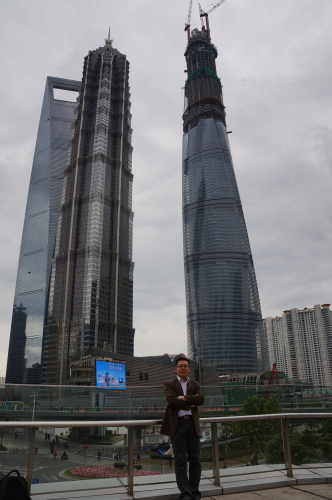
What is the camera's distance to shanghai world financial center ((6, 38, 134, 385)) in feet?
379

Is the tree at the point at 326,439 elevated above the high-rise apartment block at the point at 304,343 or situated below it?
below

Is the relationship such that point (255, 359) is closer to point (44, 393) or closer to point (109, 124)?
point (109, 124)

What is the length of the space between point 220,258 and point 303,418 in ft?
411

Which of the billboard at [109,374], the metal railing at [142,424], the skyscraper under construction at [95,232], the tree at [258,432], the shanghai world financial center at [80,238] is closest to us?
the metal railing at [142,424]

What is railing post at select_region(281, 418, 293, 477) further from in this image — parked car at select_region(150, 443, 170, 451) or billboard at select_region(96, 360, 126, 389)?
billboard at select_region(96, 360, 126, 389)

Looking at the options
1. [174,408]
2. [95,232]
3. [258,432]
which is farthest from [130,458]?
[95,232]

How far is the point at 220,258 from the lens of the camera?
130 meters

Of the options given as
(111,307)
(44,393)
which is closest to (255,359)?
(111,307)

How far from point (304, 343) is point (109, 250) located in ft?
301

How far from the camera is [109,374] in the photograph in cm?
4362

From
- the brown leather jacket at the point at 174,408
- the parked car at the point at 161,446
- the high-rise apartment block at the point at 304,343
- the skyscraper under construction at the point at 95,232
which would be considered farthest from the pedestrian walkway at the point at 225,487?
the high-rise apartment block at the point at 304,343

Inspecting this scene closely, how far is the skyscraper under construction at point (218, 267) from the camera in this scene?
12650 centimetres

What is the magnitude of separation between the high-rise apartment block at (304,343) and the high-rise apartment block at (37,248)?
10177cm

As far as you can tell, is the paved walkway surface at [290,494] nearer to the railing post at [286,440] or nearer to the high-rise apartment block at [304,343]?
the railing post at [286,440]
